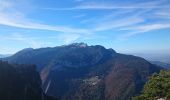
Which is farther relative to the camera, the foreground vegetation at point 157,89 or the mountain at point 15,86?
the mountain at point 15,86

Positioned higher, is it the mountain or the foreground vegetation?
the foreground vegetation

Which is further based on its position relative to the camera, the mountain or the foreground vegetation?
the mountain

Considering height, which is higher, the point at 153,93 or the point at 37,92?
the point at 153,93

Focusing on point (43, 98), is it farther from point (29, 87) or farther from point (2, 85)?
point (2, 85)

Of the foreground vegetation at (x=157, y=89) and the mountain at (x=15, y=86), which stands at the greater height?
the foreground vegetation at (x=157, y=89)

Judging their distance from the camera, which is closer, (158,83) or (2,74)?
(158,83)

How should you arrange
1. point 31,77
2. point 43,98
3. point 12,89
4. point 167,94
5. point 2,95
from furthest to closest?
1. point 31,77
2. point 43,98
3. point 12,89
4. point 2,95
5. point 167,94

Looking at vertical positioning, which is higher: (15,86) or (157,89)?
(157,89)

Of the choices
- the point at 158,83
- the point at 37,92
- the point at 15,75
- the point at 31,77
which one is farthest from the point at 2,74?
the point at 158,83

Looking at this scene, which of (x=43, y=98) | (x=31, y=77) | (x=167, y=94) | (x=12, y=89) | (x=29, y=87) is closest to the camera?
(x=167, y=94)

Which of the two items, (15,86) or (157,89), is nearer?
(157,89)
